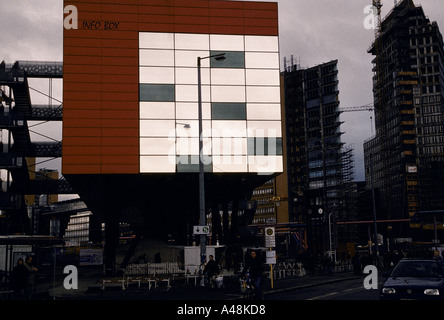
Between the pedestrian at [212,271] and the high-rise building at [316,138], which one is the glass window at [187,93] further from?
the high-rise building at [316,138]

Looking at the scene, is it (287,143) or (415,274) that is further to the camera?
(287,143)

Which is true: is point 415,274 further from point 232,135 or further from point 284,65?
point 284,65

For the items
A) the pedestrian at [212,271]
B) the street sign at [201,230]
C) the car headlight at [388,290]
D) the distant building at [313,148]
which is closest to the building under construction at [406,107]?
the distant building at [313,148]

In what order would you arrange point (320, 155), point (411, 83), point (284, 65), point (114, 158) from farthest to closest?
1. point (284, 65)
2. point (320, 155)
3. point (411, 83)
4. point (114, 158)

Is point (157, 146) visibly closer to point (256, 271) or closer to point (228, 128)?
point (228, 128)

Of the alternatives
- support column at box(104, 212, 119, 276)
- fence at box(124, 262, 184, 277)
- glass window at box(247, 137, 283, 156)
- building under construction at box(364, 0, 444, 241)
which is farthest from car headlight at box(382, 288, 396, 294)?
building under construction at box(364, 0, 444, 241)

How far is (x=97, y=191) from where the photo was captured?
50.7 meters

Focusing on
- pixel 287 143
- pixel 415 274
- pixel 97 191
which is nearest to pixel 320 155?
pixel 287 143

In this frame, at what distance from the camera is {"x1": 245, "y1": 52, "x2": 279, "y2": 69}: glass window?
1633 inches

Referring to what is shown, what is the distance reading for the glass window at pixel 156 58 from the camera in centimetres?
4047

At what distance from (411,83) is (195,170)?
130695 millimetres

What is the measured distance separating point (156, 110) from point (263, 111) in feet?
26.4

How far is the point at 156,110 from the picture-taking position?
4031 cm

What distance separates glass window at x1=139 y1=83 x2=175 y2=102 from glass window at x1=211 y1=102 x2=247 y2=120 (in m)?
3.25
